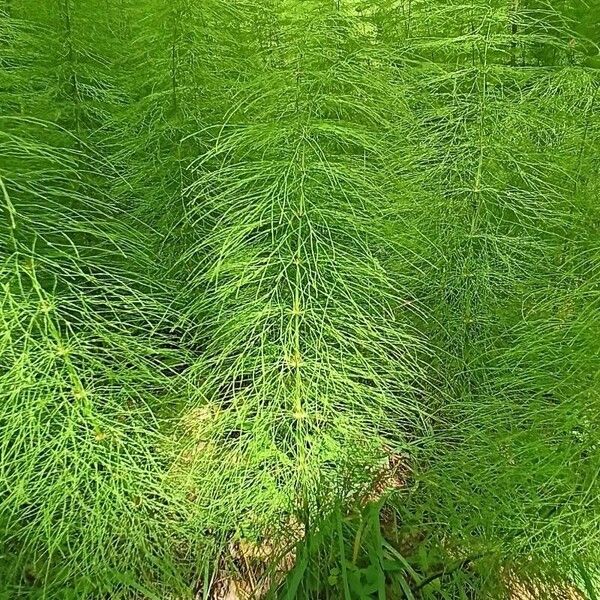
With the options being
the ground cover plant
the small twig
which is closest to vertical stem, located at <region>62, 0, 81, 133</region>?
the ground cover plant

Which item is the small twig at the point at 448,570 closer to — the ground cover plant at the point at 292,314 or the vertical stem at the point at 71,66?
the ground cover plant at the point at 292,314

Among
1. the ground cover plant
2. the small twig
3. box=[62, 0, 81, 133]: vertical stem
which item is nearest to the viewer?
the ground cover plant

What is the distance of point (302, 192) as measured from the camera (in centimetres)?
197

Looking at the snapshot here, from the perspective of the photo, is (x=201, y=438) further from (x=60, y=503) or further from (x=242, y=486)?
(x=60, y=503)

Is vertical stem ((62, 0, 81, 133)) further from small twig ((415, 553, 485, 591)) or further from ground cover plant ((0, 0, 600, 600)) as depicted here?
small twig ((415, 553, 485, 591))

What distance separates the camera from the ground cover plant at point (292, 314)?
194cm

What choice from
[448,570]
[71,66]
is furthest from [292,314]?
[71,66]

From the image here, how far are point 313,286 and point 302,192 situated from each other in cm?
30

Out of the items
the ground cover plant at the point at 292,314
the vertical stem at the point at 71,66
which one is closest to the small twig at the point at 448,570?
the ground cover plant at the point at 292,314

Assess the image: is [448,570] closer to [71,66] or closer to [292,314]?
[292,314]

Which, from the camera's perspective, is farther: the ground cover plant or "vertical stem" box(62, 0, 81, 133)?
"vertical stem" box(62, 0, 81, 133)

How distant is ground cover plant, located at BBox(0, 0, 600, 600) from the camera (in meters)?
1.94

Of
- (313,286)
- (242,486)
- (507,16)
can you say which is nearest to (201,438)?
(242,486)

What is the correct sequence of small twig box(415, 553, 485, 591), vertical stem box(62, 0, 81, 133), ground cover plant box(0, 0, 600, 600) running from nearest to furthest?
ground cover plant box(0, 0, 600, 600) → small twig box(415, 553, 485, 591) → vertical stem box(62, 0, 81, 133)
